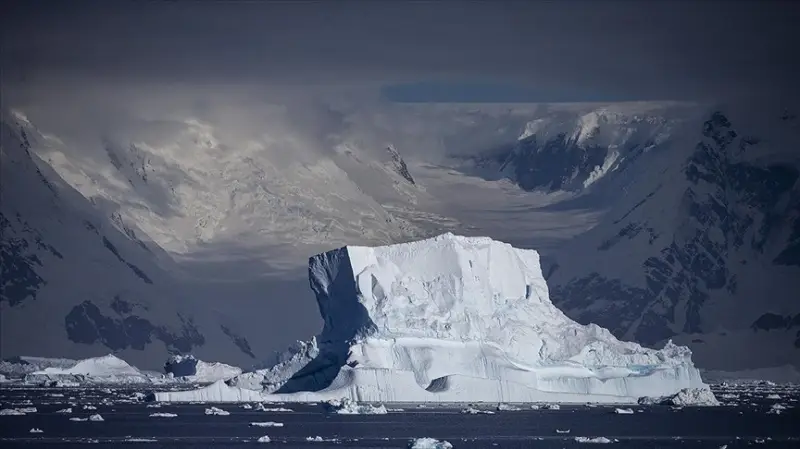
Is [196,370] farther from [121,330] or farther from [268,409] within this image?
[121,330]

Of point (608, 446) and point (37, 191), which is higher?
point (37, 191)

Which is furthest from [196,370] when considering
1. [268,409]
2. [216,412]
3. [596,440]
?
[596,440]

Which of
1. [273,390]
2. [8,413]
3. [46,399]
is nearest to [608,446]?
[273,390]

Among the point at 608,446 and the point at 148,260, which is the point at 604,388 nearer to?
the point at 608,446

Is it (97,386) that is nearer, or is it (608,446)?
(608,446)

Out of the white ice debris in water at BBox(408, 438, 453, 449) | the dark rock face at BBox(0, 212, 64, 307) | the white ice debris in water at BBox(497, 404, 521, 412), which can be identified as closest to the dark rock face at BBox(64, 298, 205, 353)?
the dark rock face at BBox(0, 212, 64, 307)

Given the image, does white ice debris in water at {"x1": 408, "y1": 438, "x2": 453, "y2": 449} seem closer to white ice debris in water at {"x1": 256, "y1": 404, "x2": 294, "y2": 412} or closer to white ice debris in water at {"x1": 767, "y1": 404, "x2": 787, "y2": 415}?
white ice debris in water at {"x1": 256, "y1": 404, "x2": 294, "y2": 412}

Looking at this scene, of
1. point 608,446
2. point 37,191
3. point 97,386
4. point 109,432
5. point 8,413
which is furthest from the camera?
point 37,191
